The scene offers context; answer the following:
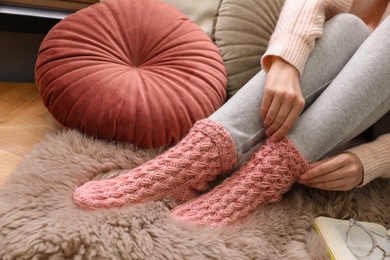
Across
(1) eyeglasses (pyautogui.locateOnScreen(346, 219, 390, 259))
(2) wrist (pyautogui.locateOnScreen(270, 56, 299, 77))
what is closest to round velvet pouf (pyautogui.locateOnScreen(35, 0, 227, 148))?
(2) wrist (pyautogui.locateOnScreen(270, 56, 299, 77))

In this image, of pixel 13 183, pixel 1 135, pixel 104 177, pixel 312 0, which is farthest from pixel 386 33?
pixel 1 135

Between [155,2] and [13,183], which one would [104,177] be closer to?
[13,183]

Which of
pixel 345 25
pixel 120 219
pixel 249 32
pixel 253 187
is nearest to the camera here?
pixel 120 219

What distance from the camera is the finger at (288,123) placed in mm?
718

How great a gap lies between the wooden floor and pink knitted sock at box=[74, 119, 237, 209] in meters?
0.23

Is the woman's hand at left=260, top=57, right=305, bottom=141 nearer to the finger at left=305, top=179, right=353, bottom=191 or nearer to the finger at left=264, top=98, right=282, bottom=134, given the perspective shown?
the finger at left=264, top=98, right=282, bottom=134

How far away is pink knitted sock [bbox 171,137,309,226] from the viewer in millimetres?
688

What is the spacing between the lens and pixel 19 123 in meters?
1.00

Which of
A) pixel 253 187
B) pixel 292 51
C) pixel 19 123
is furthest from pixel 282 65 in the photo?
pixel 19 123

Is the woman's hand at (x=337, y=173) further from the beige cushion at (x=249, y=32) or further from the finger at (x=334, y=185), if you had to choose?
the beige cushion at (x=249, y=32)

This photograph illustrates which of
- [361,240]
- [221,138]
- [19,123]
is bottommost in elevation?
[19,123]

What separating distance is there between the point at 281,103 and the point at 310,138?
0.09 m

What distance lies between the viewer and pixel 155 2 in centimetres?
97

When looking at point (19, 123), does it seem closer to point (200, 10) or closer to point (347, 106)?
point (200, 10)
